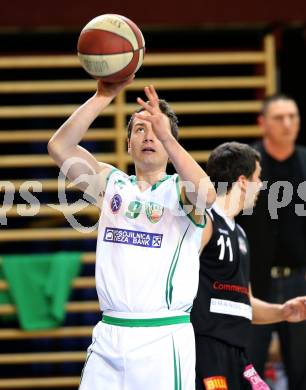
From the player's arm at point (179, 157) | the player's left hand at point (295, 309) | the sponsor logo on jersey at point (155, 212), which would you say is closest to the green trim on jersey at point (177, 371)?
the sponsor logo on jersey at point (155, 212)

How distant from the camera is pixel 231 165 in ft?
16.9

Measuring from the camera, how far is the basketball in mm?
4148

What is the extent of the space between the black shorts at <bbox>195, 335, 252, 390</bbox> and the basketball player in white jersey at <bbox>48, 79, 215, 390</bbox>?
47cm

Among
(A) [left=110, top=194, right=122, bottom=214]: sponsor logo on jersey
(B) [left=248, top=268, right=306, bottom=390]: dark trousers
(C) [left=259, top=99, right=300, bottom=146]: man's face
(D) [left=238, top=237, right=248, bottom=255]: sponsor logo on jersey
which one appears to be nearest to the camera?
(A) [left=110, top=194, right=122, bottom=214]: sponsor logo on jersey

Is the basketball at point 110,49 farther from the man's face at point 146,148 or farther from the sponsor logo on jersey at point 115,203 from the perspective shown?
the sponsor logo on jersey at point 115,203

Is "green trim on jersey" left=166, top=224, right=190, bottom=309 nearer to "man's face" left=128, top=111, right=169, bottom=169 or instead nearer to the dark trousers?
"man's face" left=128, top=111, right=169, bottom=169

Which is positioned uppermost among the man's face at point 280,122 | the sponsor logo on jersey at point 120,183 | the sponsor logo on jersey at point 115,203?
the man's face at point 280,122

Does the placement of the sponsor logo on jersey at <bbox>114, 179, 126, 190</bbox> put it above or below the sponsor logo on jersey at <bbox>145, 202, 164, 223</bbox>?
above

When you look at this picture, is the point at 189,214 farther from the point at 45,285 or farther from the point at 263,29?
the point at 263,29

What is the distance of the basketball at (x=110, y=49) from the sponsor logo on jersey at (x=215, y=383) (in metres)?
1.53

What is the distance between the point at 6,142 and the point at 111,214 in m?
4.16

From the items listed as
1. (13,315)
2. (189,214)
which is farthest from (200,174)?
(13,315)

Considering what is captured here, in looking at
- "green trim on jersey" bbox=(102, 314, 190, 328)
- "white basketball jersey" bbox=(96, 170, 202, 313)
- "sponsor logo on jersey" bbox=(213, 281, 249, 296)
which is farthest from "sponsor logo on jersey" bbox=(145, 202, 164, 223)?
"sponsor logo on jersey" bbox=(213, 281, 249, 296)

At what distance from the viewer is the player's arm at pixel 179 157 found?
393cm
